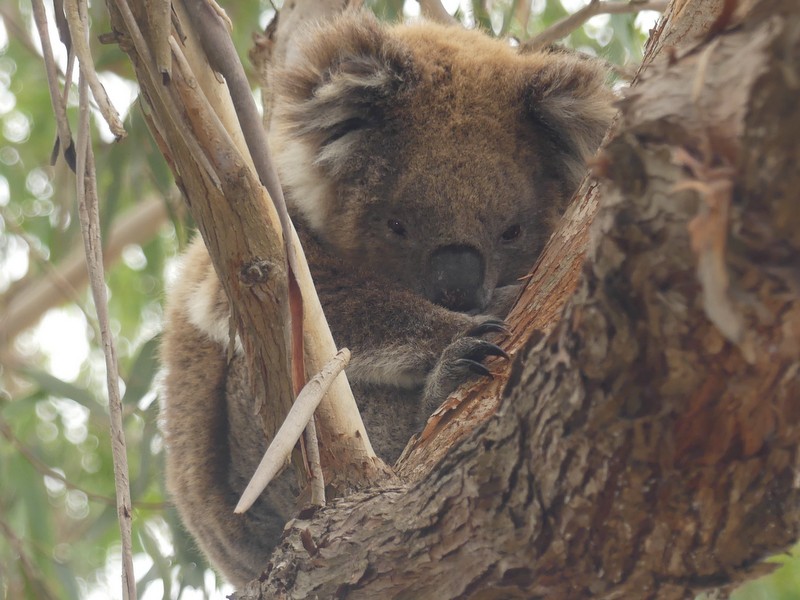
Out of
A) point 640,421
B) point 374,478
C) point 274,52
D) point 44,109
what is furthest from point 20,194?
point 640,421

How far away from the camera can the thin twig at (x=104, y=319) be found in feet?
4.03

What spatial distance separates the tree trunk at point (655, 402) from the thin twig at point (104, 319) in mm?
273

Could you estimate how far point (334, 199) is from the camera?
240 centimetres

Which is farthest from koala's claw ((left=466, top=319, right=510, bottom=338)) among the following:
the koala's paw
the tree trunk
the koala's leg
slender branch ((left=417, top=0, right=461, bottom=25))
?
slender branch ((left=417, top=0, right=461, bottom=25))

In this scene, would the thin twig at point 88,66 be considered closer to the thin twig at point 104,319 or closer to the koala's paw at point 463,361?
the thin twig at point 104,319

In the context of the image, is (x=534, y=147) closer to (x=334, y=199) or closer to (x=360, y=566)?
(x=334, y=199)

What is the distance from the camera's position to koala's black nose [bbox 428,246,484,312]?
219 cm

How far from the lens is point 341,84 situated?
2.25 m

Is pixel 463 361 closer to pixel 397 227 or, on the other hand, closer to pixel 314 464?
pixel 314 464

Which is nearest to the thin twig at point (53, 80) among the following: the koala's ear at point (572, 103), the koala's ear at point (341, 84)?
the koala's ear at point (341, 84)

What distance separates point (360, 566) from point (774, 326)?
71cm

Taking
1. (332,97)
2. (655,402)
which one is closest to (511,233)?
(332,97)

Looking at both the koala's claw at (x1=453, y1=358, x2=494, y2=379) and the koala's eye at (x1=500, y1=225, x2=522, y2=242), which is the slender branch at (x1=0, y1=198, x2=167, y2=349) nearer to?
the koala's eye at (x1=500, y1=225, x2=522, y2=242)

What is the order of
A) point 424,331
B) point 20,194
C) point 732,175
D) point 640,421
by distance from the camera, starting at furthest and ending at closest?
point 20,194, point 424,331, point 640,421, point 732,175
